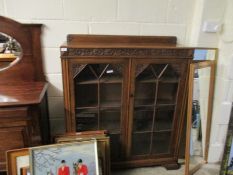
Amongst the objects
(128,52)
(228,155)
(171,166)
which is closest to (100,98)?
(128,52)

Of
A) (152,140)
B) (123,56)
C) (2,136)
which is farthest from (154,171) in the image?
(2,136)

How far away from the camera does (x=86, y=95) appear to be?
1603 mm

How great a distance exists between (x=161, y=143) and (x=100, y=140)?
1.95ft

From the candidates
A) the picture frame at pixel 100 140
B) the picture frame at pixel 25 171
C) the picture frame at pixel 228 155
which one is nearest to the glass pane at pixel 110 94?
the picture frame at pixel 100 140

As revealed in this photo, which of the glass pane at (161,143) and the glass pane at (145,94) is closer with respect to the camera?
the glass pane at (145,94)

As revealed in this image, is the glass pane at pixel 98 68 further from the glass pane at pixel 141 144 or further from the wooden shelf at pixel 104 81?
the glass pane at pixel 141 144

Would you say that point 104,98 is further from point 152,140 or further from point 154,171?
point 154,171

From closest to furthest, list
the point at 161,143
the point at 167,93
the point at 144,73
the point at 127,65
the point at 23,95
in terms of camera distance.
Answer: the point at 23,95 → the point at 127,65 → the point at 144,73 → the point at 167,93 → the point at 161,143

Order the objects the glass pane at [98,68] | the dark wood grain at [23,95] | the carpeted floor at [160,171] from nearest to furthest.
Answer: the dark wood grain at [23,95], the glass pane at [98,68], the carpeted floor at [160,171]

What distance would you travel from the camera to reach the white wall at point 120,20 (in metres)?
1.55

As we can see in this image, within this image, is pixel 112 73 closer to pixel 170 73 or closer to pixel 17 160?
pixel 170 73

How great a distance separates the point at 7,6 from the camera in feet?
4.89

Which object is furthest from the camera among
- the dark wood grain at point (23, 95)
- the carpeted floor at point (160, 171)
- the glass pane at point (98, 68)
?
the carpeted floor at point (160, 171)

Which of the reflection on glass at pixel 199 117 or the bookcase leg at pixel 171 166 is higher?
the reflection on glass at pixel 199 117
